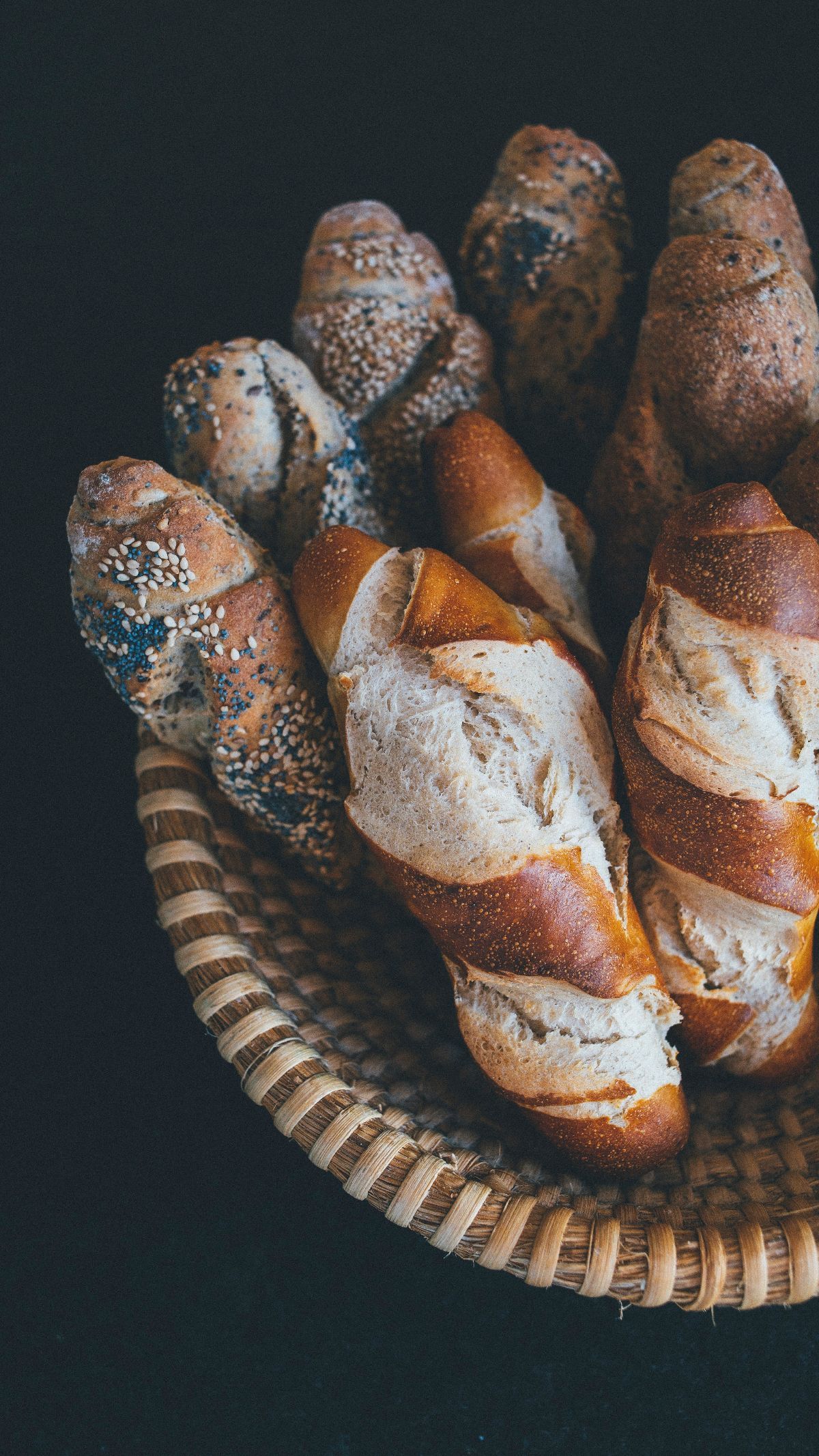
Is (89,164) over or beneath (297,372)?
over

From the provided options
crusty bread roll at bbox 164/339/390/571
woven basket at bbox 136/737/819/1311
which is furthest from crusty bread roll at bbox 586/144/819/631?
woven basket at bbox 136/737/819/1311

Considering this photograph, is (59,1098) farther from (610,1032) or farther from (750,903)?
(750,903)

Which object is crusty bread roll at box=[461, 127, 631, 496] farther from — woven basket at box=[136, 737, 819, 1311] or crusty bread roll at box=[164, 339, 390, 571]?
woven basket at box=[136, 737, 819, 1311]

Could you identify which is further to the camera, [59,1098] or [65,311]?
[65,311]

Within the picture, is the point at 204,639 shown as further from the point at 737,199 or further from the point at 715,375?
the point at 737,199

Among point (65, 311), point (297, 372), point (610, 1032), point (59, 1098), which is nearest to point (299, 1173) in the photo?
point (59, 1098)

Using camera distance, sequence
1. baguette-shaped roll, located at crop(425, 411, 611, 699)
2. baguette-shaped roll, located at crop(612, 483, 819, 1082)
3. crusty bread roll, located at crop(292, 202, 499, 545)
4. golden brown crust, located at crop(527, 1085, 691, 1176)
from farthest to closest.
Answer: crusty bread roll, located at crop(292, 202, 499, 545), baguette-shaped roll, located at crop(425, 411, 611, 699), golden brown crust, located at crop(527, 1085, 691, 1176), baguette-shaped roll, located at crop(612, 483, 819, 1082)
